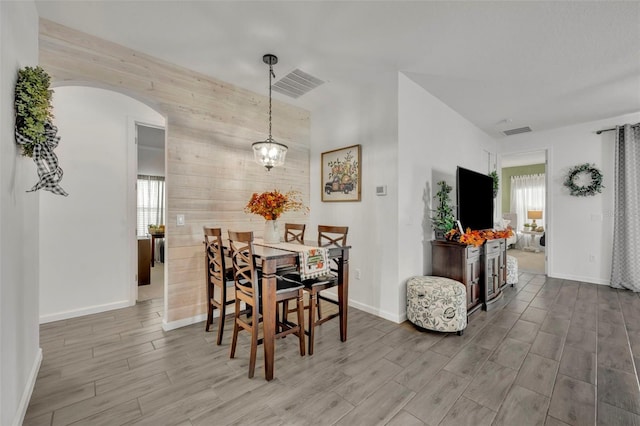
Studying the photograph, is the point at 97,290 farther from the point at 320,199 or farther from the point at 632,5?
the point at 632,5

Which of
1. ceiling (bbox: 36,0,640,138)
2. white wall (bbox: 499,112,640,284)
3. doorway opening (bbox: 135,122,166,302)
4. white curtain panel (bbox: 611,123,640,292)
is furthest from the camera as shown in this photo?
doorway opening (bbox: 135,122,166,302)

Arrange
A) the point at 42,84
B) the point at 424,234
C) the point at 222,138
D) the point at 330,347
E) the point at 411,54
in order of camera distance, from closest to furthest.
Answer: the point at 42,84 < the point at 330,347 < the point at 411,54 < the point at 222,138 < the point at 424,234

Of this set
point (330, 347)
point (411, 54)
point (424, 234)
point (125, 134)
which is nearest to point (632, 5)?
point (411, 54)

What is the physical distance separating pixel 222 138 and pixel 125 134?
136 centimetres

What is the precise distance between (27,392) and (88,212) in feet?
6.97

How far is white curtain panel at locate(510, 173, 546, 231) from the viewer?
8.39 m

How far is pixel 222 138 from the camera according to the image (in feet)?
10.5

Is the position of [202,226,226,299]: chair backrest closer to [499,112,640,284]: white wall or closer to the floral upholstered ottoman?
the floral upholstered ottoman

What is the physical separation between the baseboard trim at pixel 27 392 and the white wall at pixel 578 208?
679 centimetres

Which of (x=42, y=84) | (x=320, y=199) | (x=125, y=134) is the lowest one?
(x=320, y=199)

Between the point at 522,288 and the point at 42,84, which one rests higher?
the point at 42,84

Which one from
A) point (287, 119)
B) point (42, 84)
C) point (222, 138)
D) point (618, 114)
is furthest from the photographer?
point (618, 114)

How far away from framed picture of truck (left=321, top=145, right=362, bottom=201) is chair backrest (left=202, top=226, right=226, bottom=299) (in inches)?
69.8

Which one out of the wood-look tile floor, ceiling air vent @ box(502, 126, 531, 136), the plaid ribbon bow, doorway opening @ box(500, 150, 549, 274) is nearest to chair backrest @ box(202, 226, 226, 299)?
the wood-look tile floor
